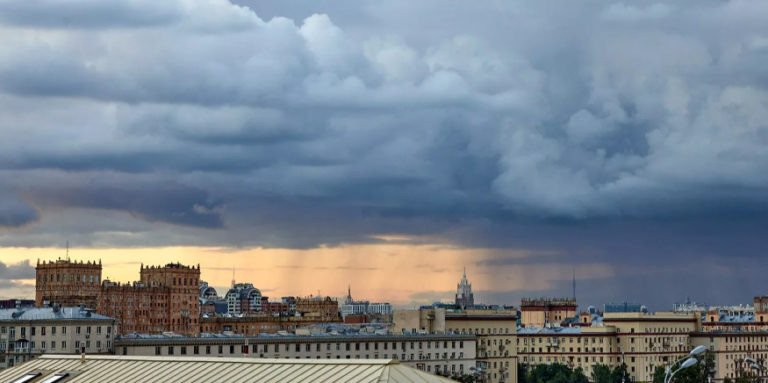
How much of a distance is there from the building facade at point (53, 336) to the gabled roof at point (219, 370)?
9523 cm

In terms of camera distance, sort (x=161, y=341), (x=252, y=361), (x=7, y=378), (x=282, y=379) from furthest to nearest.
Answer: (x=161, y=341)
(x=7, y=378)
(x=252, y=361)
(x=282, y=379)

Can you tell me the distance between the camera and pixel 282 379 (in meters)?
68.2

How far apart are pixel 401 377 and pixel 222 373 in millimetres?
13644

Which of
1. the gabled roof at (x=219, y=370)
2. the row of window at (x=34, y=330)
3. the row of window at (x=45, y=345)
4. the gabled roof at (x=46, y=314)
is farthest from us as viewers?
the gabled roof at (x=46, y=314)

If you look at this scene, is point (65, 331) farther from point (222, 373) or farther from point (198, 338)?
point (222, 373)

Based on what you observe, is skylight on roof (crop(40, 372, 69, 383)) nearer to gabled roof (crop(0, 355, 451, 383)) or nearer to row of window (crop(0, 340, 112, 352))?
gabled roof (crop(0, 355, 451, 383))

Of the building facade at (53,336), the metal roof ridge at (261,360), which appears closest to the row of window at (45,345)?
the building facade at (53,336)

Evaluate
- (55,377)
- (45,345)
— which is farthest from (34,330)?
(55,377)

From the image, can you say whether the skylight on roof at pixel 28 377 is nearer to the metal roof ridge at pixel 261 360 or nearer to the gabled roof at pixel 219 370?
the gabled roof at pixel 219 370

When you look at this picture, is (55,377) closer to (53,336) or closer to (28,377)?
(28,377)

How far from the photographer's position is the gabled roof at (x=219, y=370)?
6556cm

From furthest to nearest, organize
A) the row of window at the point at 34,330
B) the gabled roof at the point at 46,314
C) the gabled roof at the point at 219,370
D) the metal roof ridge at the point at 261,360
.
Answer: the gabled roof at the point at 46,314
the row of window at the point at 34,330
the metal roof ridge at the point at 261,360
the gabled roof at the point at 219,370

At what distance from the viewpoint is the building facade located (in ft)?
589

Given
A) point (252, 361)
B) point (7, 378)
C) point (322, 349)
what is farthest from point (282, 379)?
point (322, 349)
